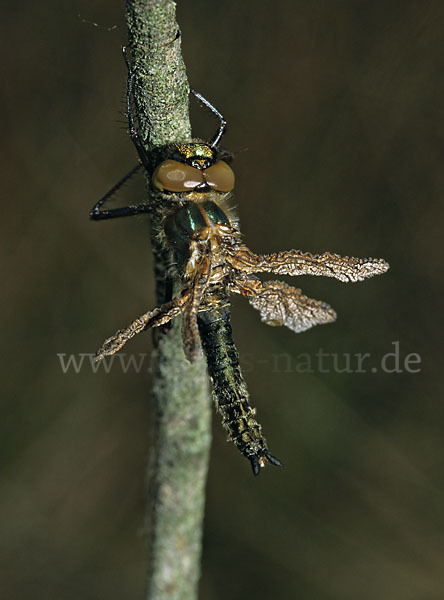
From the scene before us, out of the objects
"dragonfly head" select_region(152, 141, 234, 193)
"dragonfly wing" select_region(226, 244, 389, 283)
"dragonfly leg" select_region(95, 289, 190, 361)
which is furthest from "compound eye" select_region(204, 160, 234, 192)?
"dragonfly leg" select_region(95, 289, 190, 361)

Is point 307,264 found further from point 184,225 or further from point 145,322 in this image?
point 145,322

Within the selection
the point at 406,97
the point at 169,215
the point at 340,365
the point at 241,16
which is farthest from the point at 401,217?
the point at 169,215

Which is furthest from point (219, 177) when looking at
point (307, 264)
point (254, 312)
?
point (254, 312)

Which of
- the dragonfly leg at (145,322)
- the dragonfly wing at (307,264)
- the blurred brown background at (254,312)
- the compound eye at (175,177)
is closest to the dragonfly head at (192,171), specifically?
the compound eye at (175,177)

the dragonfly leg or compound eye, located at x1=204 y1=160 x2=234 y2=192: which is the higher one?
compound eye, located at x1=204 y1=160 x2=234 y2=192

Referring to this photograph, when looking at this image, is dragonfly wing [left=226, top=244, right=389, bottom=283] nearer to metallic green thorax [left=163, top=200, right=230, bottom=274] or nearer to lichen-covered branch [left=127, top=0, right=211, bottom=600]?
metallic green thorax [left=163, top=200, right=230, bottom=274]

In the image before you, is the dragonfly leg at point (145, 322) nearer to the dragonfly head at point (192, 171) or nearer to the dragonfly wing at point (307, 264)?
the dragonfly wing at point (307, 264)

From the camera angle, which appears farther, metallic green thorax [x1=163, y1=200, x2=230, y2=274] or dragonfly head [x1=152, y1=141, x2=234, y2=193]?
metallic green thorax [x1=163, y1=200, x2=230, y2=274]

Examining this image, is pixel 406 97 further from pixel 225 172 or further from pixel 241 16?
pixel 225 172
